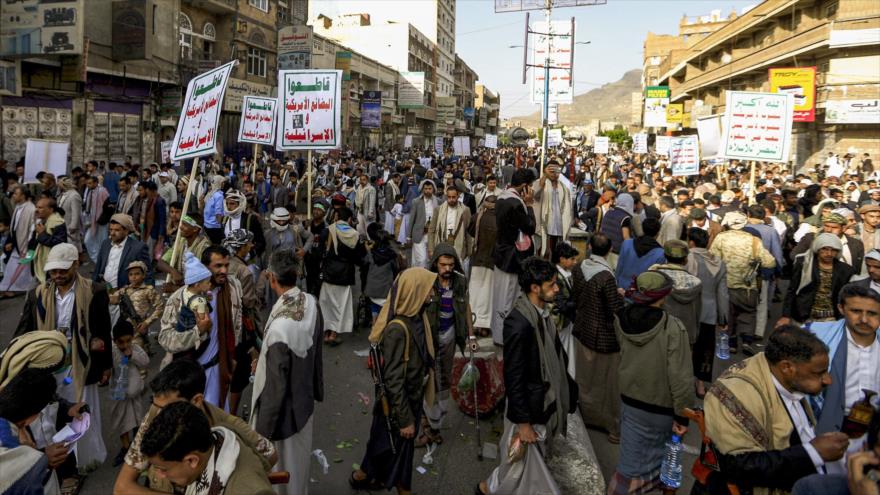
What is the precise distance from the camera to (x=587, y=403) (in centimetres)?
502

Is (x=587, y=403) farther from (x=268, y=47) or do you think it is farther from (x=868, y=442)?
(x=268, y=47)

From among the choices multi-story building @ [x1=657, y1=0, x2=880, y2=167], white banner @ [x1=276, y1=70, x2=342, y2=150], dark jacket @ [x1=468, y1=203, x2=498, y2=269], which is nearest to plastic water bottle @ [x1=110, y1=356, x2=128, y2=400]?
dark jacket @ [x1=468, y1=203, x2=498, y2=269]

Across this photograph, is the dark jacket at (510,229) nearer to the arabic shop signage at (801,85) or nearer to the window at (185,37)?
the window at (185,37)

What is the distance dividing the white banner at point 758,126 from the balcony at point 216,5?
76.8ft

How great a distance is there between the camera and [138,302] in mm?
4609

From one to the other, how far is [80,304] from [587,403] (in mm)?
4105

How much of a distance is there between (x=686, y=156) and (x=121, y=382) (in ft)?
41.8

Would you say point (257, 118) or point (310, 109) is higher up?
point (257, 118)

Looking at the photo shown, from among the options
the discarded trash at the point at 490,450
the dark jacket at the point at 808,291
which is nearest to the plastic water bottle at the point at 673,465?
the discarded trash at the point at 490,450

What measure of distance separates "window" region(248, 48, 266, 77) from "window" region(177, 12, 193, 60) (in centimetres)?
388

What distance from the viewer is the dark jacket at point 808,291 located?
4.97 m

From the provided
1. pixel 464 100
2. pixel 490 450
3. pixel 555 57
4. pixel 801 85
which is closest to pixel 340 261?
pixel 490 450

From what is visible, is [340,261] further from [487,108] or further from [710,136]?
[487,108]

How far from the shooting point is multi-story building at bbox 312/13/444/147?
193ft
